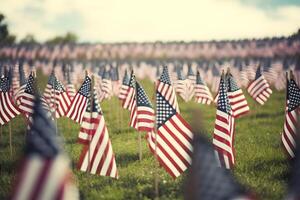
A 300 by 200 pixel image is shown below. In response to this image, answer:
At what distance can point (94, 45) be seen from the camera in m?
112

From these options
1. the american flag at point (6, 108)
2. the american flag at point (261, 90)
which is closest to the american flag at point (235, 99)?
the american flag at point (261, 90)

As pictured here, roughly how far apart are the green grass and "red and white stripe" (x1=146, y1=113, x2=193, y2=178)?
3.25 feet

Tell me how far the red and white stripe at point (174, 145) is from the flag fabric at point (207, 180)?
4.10 meters

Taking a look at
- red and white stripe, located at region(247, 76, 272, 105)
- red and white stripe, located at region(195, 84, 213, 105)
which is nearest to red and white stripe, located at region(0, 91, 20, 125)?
red and white stripe, located at region(195, 84, 213, 105)

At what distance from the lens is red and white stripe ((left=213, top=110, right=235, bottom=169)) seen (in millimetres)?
9320

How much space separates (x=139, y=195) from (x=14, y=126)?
12.8 m

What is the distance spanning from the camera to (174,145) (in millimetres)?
8320

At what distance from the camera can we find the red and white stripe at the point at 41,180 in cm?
406

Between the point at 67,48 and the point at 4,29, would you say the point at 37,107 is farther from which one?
the point at 67,48

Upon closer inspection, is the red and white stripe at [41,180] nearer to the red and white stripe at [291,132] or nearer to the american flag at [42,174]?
the american flag at [42,174]

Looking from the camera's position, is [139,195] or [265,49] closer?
[139,195]

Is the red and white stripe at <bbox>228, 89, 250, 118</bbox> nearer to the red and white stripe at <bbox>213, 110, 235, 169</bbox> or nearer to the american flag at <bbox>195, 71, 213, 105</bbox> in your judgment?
the american flag at <bbox>195, 71, 213, 105</bbox>

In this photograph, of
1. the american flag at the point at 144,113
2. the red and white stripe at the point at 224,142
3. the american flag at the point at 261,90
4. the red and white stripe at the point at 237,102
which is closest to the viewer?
the red and white stripe at the point at 224,142

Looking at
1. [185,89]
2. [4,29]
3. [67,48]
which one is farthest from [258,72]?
[67,48]
